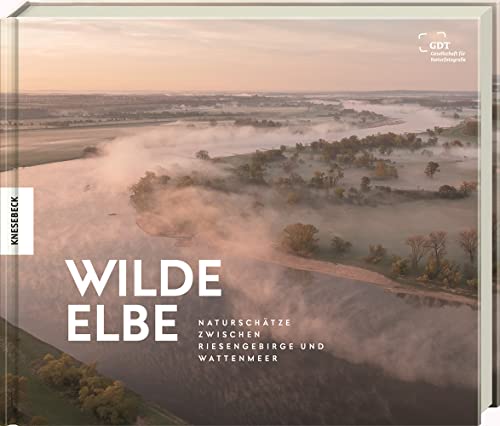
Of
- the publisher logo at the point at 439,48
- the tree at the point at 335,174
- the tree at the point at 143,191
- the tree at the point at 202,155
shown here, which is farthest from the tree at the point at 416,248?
the tree at the point at 143,191

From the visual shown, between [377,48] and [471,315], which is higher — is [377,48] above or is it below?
above

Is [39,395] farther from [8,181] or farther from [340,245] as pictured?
[340,245]

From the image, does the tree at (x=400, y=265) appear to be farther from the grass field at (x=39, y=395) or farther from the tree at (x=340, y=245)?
the grass field at (x=39, y=395)

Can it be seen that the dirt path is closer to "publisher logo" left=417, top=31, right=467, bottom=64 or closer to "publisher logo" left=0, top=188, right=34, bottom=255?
"publisher logo" left=0, top=188, right=34, bottom=255

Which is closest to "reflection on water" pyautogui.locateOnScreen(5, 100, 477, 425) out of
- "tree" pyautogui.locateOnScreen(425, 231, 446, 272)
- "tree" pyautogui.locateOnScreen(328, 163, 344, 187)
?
"tree" pyautogui.locateOnScreen(425, 231, 446, 272)

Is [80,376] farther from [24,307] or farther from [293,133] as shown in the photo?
[293,133]

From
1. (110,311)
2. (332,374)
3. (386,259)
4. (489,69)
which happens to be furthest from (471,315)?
(110,311)
